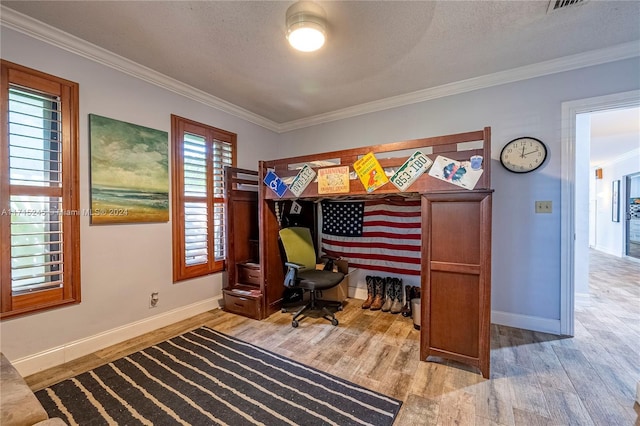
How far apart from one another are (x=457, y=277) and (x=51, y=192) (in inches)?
130

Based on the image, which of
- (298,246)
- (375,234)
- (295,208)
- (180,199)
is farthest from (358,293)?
(180,199)

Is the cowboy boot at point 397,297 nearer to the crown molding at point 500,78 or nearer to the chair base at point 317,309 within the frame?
the chair base at point 317,309

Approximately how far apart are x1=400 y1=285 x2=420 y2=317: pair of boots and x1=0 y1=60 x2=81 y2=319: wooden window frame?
10.6 ft

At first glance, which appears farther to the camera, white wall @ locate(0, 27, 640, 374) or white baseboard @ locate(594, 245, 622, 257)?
white baseboard @ locate(594, 245, 622, 257)

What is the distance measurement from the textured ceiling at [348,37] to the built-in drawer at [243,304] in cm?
246

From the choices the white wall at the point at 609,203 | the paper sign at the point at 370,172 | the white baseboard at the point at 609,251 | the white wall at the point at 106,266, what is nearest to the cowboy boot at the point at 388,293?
the paper sign at the point at 370,172

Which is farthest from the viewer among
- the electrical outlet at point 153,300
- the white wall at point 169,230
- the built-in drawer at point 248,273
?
the built-in drawer at point 248,273

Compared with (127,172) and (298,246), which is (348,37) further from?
(127,172)

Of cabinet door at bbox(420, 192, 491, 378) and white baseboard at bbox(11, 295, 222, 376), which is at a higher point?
cabinet door at bbox(420, 192, 491, 378)

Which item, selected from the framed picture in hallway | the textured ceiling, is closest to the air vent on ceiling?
the textured ceiling

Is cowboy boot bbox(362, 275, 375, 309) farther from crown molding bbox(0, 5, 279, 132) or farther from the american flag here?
crown molding bbox(0, 5, 279, 132)

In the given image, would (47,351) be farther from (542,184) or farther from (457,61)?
(542,184)

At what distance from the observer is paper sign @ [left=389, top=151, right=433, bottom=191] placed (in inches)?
81.2

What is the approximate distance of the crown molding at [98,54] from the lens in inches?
75.0
